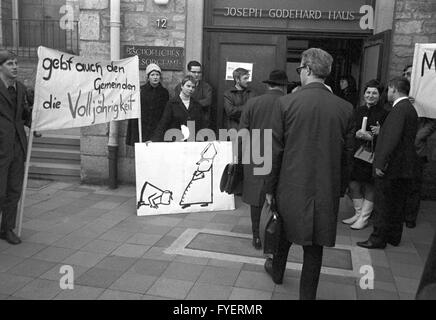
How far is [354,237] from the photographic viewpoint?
5262mm

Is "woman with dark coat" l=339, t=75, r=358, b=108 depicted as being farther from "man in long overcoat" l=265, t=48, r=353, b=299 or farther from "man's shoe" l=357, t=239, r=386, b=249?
"man in long overcoat" l=265, t=48, r=353, b=299

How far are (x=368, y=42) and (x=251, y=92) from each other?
1.95 metres

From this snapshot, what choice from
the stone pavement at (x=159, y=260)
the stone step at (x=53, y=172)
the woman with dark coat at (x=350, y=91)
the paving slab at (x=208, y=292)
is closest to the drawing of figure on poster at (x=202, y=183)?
the stone pavement at (x=159, y=260)

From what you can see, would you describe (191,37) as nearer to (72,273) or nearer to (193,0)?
(193,0)

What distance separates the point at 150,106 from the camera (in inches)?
253

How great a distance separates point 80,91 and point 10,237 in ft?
5.80

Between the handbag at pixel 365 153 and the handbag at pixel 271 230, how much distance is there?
2344mm

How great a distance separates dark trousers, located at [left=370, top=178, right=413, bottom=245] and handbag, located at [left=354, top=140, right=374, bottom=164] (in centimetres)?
46

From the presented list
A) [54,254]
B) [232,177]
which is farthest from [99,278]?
[232,177]

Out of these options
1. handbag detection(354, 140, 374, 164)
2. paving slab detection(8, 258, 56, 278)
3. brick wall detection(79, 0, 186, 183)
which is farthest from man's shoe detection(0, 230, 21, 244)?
handbag detection(354, 140, 374, 164)

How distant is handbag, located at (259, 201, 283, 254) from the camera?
3.37 meters

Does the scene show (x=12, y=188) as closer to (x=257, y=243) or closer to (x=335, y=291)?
(x=257, y=243)

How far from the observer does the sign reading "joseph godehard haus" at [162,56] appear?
6.91 m
